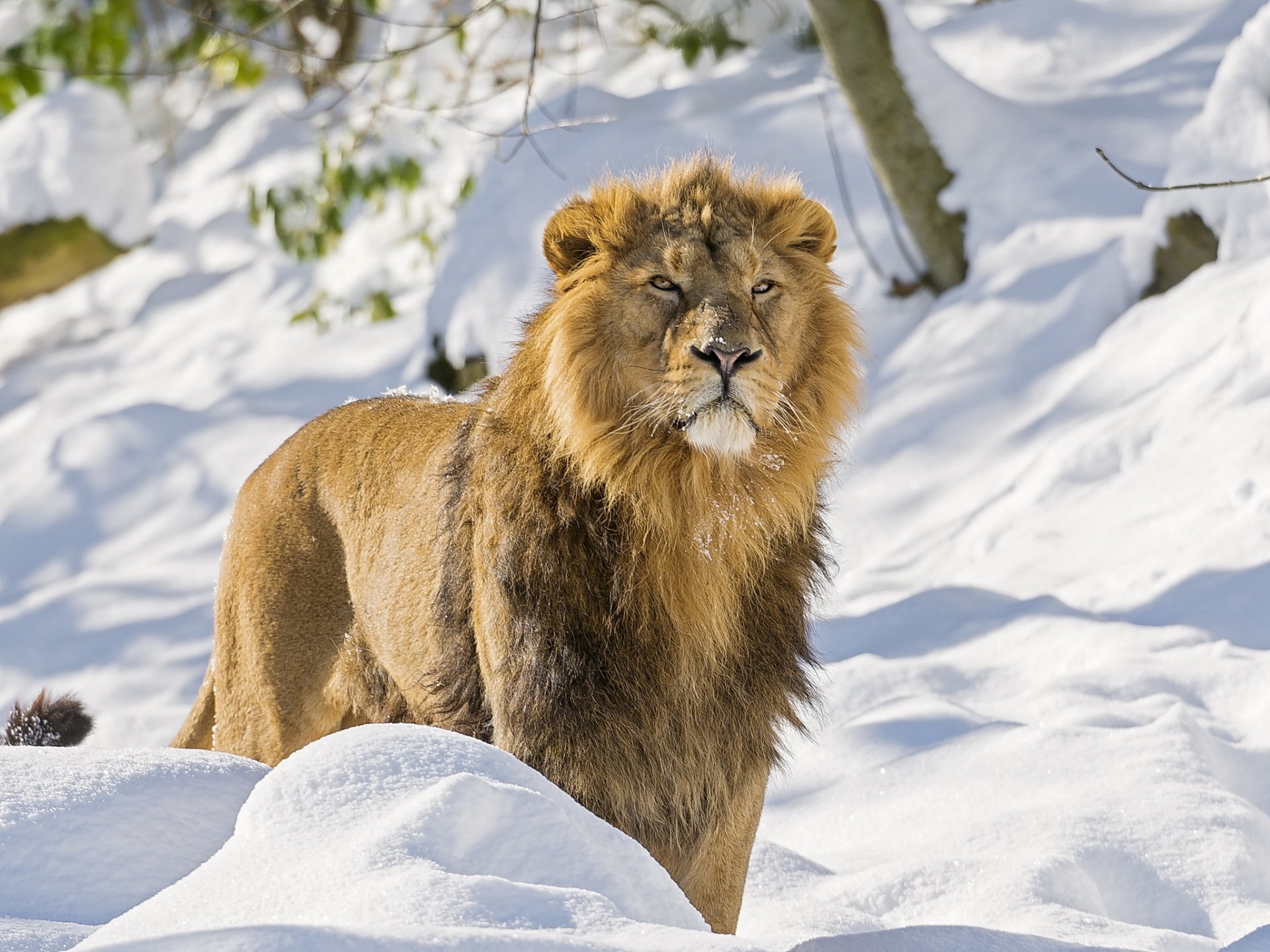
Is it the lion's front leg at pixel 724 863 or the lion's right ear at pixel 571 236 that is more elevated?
the lion's right ear at pixel 571 236

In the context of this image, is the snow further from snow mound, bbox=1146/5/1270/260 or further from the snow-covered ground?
→ snow mound, bbox=1146/5/1270/260

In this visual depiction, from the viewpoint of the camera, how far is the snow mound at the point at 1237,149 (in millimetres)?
6027

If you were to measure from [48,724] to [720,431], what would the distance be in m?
2.08

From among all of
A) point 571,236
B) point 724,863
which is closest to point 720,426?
point 571,236

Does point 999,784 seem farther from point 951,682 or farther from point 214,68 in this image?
point 214,68

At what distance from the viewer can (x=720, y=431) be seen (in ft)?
9.47

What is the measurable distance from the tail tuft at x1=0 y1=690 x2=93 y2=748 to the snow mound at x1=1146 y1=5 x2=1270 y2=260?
15.4 feet

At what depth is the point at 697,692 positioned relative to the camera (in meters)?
3.03

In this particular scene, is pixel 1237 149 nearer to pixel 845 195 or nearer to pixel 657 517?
pixel 845 195

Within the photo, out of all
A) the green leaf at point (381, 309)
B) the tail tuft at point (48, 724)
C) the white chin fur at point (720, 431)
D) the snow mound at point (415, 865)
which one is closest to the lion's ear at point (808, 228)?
the white chin fur at point (720, 431)

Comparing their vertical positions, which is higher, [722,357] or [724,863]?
[722,357]

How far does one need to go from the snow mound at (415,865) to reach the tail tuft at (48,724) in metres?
1.83

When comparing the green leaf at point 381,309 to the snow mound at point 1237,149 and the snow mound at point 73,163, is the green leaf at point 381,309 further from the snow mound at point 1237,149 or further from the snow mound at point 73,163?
the snow mound at point 1237,149

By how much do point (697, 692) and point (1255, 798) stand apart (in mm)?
1573
